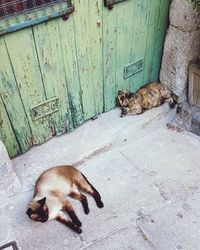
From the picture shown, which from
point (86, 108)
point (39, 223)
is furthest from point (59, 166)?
point (86, 108)

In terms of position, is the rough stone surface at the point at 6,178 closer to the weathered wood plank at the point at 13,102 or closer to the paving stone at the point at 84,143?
the paving stone at the point at 84,143

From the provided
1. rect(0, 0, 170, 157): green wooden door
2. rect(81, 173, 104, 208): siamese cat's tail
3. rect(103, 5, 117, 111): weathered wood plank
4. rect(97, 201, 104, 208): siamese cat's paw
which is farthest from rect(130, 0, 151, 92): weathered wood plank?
rect(97, 201, 104, 208): siamese cat's paw

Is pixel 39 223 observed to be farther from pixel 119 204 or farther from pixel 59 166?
pixel 119 204

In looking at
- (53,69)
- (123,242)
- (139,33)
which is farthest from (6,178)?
(139,33)

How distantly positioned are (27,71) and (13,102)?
0.33 metres

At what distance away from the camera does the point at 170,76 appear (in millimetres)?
3834

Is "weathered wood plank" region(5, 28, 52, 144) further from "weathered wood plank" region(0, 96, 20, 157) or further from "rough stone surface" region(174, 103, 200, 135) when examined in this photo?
"rough stone surface" region(174, 103, 200, 135)

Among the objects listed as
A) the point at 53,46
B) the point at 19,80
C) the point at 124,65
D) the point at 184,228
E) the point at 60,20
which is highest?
the point at 60,20

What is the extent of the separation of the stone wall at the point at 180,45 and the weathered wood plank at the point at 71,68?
44.8 inches

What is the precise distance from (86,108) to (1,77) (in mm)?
1081

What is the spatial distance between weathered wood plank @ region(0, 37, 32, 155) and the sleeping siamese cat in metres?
0.45

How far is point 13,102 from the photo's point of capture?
299 centimetres

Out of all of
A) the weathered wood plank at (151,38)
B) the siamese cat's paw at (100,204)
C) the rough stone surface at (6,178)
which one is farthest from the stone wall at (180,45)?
the rough stone surface at (6,178)

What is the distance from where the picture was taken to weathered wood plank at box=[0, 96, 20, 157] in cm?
301
